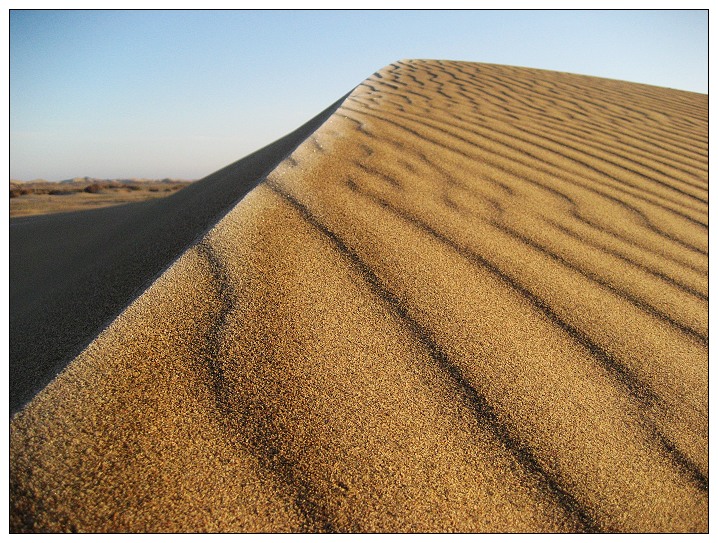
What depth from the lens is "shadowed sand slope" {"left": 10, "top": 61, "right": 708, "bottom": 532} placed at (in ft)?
2.22

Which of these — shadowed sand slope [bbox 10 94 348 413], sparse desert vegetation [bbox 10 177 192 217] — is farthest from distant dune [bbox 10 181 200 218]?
shadowed sand slope [bbox 10 94 348 413]

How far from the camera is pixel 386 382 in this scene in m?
0.88

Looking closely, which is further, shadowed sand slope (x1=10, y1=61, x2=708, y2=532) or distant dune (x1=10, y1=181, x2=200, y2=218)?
distant dune (x1=10, y1=181, x2=200, y2=218)

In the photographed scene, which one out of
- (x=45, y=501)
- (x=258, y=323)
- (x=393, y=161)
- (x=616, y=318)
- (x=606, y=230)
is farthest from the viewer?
(x=393, y=161)

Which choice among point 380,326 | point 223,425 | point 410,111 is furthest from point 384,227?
point 410,111

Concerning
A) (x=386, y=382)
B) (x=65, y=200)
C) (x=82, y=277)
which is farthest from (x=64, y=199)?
(x=386, y=382)

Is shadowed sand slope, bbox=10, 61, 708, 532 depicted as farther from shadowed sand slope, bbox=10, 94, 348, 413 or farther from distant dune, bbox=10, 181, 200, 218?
distant dune, bbox=10, 181, 200, 218

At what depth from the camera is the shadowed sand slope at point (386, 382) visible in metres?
0.68

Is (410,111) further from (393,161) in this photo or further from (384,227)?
(384,227)

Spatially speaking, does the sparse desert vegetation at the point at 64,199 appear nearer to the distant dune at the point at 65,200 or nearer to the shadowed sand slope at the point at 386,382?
the distant dune at the point at 65,200

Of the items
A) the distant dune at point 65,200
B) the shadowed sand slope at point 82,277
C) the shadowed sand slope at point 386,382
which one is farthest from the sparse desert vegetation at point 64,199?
the shadowed sand slope at point 386,382

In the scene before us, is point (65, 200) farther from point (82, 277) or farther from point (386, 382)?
point (386, 382)

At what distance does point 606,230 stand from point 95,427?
5.59 feet

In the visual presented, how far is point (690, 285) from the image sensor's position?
1.44m
